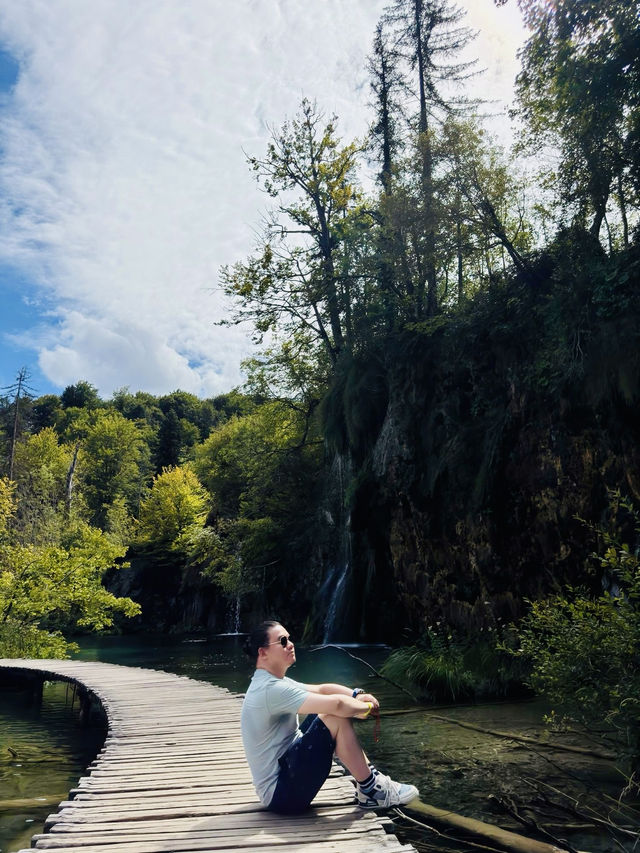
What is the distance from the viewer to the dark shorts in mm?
4719

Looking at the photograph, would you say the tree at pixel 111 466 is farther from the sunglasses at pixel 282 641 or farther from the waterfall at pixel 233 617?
the sunglasses at pixel 282 641

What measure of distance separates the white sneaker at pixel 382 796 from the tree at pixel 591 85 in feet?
36.6

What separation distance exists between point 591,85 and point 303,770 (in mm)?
11733

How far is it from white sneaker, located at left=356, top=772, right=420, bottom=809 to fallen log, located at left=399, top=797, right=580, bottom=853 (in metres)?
0.67

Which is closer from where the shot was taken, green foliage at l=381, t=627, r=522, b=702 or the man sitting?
the man sitting

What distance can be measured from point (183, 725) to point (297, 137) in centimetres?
2350

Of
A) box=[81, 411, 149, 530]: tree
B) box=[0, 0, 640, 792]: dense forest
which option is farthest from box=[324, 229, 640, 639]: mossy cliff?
box=[81, 411, 149, 530]: tree

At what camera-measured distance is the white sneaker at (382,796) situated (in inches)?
190

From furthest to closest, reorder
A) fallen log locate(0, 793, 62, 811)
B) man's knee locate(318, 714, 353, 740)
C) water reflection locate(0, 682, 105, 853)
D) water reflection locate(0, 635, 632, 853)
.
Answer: fallen log locate(0, 793, 62, 811)
water reflection locate(0, 682, 105, 853)
water reflection locate(0, 635, 632, 853)
man's knee locate(318, 714, 353, 740)

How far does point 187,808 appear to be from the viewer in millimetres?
5047

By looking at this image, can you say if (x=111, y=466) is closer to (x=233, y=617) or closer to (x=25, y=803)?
(x=233, y=617)

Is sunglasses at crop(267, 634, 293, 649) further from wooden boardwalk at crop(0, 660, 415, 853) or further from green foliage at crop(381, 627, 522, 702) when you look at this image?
green foliage at crop(381, 627, 522, 702)

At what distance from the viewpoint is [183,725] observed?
8.70 m

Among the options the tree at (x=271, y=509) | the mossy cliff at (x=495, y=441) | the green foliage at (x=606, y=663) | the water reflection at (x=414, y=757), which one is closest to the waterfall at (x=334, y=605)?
the mossy cliff at (x=495, y=441)
